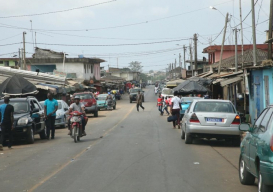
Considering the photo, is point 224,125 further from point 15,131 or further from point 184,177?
point 15,131

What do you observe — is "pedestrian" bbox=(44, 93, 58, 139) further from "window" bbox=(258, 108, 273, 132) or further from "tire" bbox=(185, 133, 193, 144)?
"window" bbox=(258, 108, 273, 132)

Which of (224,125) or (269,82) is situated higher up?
(269,82)

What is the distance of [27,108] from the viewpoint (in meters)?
18.4

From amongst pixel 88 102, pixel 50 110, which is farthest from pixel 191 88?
pixel 50 110

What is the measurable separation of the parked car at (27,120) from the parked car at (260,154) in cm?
1027

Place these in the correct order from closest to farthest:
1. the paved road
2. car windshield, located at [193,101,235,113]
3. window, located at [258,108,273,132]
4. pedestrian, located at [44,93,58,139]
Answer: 1. window, located at [258,108,273,132]
2. the paved road
3. car windshield, located at [193,101,235,113]
4. pedestrian, located at [44,93,58,139]

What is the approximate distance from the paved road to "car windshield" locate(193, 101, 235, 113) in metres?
1.27

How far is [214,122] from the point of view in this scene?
50.9ft

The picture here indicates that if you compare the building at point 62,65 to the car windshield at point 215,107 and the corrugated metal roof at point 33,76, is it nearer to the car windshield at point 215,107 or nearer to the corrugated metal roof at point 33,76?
the corrugated metal roof at point 33,76

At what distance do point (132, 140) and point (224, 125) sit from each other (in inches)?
150

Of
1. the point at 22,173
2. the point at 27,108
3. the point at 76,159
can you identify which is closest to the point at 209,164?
the point at 76,159

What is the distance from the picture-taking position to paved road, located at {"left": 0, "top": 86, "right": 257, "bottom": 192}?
28.7 ft

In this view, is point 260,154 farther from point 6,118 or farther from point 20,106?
point 20,106

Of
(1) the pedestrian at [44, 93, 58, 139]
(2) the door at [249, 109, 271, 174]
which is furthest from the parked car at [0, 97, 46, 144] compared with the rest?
(2) the door at [249, 109, 271, 174]
